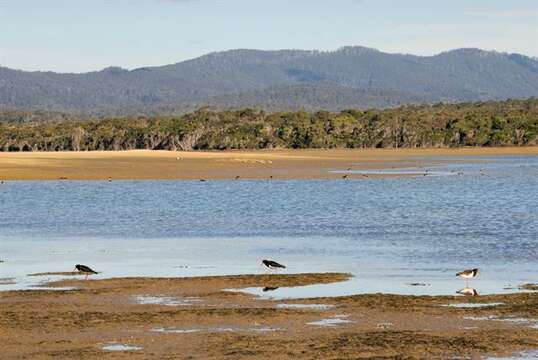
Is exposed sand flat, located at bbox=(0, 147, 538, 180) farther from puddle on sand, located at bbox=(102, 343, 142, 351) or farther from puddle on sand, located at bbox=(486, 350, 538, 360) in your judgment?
puddle on sand, located at bbox=(486, 350, 538, 360)

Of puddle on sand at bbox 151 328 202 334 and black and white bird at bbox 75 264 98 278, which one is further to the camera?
black and white bird at bbox 75 264 98 278

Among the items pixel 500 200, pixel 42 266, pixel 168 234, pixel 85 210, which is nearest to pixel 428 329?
pixel 42 266

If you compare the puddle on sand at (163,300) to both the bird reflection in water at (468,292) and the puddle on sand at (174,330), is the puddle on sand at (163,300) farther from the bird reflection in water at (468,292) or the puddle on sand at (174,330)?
the bird reflection in water at (468,292)

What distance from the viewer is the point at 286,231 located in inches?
1181

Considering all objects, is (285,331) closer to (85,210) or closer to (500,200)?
(85,210)

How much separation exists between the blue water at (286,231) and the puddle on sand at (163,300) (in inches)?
91.1

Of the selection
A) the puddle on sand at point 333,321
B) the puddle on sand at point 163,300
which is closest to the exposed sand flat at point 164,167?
the puddle on sand at point 163,300

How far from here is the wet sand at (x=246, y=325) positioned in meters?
13.6

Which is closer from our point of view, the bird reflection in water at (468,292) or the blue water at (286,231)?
the bird reflection in water at (468,292)

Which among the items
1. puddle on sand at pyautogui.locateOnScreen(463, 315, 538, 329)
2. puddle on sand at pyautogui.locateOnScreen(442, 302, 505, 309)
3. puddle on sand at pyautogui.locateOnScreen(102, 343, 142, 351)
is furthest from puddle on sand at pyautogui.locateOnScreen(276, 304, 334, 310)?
puddle on sand at pyautogui.locateOnScreen(102, 343, 142, 351)

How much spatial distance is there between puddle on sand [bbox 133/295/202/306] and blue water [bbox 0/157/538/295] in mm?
2314

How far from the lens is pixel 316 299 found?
57.3ft

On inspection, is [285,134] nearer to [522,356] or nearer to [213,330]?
[213,330]

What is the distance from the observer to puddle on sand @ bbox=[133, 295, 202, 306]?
17.3 meters
